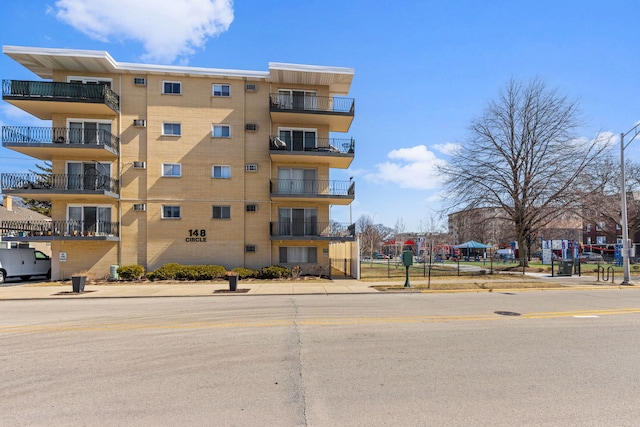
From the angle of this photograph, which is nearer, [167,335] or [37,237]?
[167,335]

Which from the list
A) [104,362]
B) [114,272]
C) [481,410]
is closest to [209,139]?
[114,272]

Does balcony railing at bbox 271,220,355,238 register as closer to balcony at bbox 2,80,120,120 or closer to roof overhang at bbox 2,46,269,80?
roof overhang at bbox 2,46,269,80

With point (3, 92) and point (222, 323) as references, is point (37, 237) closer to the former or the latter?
point (3, 92)

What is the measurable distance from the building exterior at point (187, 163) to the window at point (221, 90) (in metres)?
0.06

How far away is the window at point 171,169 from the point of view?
24.1 metres

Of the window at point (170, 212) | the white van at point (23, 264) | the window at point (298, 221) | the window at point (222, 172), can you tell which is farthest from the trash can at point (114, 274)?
the window at point (298, 221)

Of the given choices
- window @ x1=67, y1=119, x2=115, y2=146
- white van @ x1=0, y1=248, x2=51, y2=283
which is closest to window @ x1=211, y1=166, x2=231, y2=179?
window @ x1=67, y1=119, x2=115, y2=146

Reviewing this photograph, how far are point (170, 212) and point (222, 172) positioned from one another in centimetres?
408

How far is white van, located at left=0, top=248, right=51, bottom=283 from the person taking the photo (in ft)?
72.5

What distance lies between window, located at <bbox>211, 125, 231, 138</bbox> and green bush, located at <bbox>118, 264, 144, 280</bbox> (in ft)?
30.7

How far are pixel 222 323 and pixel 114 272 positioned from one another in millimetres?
15816

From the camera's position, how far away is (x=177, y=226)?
2395 cm

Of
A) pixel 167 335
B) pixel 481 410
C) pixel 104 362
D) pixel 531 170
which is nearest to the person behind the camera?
Answer: pixel 481 410

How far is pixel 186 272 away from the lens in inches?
867
